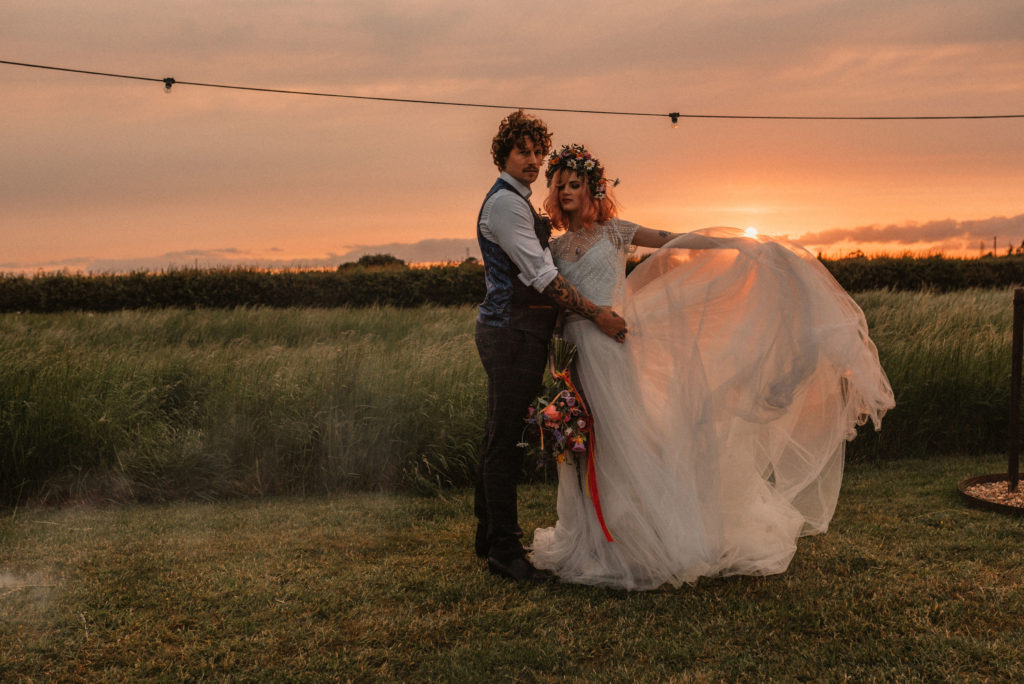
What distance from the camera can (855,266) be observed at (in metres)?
21.6

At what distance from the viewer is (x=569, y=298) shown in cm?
377

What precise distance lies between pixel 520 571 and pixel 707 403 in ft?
4.18

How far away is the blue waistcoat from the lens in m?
3.85

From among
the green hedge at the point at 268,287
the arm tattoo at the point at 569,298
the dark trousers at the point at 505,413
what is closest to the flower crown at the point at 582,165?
the arm tattoo at the point at 569,298

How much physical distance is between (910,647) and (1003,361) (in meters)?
5.21

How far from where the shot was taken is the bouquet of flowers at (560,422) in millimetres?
3902

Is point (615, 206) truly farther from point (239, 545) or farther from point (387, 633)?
point (239, 545)

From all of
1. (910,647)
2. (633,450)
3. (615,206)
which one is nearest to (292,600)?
(633,450)

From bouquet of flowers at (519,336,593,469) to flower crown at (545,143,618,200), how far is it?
0.82 metres

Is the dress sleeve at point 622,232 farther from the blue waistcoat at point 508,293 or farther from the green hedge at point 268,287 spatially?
the green hedge at point 268,287

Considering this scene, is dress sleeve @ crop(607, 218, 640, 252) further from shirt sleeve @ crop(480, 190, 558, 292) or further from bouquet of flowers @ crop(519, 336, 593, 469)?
bouquet of flowers @ crop(519, 336, 593, 469)

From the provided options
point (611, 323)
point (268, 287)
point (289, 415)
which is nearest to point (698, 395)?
point (611, 323)

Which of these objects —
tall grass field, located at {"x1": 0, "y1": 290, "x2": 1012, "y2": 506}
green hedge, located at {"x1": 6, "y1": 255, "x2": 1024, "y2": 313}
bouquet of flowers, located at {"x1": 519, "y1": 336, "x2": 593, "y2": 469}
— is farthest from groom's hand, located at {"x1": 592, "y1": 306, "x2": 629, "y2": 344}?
green hedge, located at {"x1": 6, "y1": 255, "x2": 1024, "y2": 313}

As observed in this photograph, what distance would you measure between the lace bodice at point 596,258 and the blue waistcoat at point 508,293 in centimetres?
13
